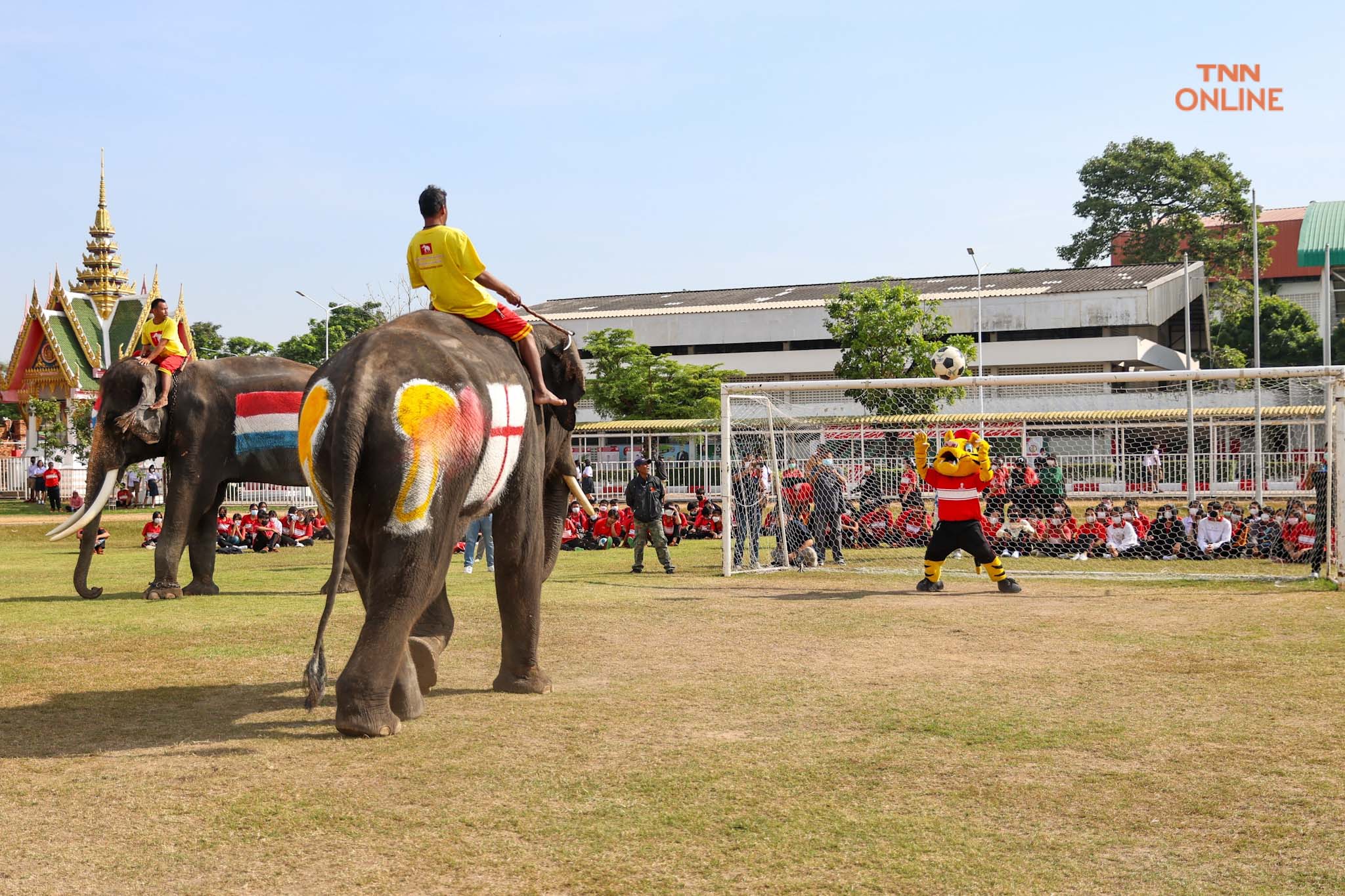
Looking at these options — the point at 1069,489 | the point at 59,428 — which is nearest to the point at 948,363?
the point at 1069,489

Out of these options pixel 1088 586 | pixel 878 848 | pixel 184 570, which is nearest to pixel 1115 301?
pixel 1088 586

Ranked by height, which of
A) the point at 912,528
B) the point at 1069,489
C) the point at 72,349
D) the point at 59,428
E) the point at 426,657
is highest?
the point at 72,349

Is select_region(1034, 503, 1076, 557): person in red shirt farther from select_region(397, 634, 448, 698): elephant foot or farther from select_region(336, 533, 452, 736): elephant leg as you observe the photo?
select_region(336, 533, 452, 736): elephant leg

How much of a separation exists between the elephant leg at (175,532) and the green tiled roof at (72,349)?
36342 mm

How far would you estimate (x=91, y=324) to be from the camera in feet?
155

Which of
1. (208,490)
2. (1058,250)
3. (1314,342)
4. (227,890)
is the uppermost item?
(1058,250)

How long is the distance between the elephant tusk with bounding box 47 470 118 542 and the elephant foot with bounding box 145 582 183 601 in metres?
1.17

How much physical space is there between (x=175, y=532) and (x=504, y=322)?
23.5ft

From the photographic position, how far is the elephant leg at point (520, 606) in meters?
7.51

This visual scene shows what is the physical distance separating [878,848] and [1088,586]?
10881 millimetres

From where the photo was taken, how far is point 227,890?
162 inches

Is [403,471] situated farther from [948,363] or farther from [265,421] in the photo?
[948,363]

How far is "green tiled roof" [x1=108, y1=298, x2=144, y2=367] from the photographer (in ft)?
154

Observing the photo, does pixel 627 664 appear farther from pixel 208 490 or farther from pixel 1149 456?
pixel 1149 456
